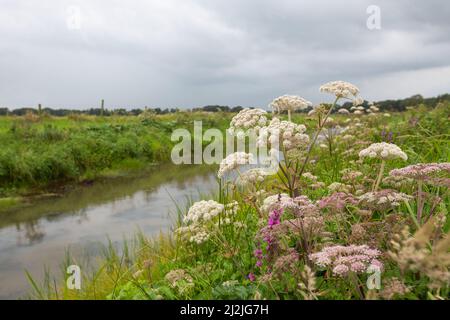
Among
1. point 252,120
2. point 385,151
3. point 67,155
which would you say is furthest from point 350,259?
point 67,155

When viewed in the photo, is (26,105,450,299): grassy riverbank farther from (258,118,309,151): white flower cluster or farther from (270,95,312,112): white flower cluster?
(270,95,312,112): white flower cluster

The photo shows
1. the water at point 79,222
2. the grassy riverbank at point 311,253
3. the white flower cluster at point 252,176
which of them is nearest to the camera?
the grassy riverbank at point 311,253

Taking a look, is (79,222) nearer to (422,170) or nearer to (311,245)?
(311,245)

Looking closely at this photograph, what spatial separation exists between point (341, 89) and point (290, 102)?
551 millimetres

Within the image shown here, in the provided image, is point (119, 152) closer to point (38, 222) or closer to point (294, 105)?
point (38, 222)

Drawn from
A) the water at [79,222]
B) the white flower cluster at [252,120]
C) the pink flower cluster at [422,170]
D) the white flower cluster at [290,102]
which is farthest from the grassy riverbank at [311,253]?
the water at [79,222]

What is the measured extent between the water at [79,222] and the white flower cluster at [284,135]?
2.94m

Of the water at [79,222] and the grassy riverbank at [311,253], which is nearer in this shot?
the grassy riverbank at [311,253]

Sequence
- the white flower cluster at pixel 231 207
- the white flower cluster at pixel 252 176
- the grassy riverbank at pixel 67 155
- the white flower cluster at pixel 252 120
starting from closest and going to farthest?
the white flower cluster at pixel 252 176 < the white flower cluster at pixel 252 120 < the white flower cluster at pixel 231 207 < the grassy riverbank at pixel 67 155

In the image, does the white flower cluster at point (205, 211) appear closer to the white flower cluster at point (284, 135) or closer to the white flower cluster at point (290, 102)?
the white flower cluster at point (284, 135)

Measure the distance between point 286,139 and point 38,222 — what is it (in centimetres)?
838

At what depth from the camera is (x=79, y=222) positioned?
32.9 ft

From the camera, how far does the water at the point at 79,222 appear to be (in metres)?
7.54
